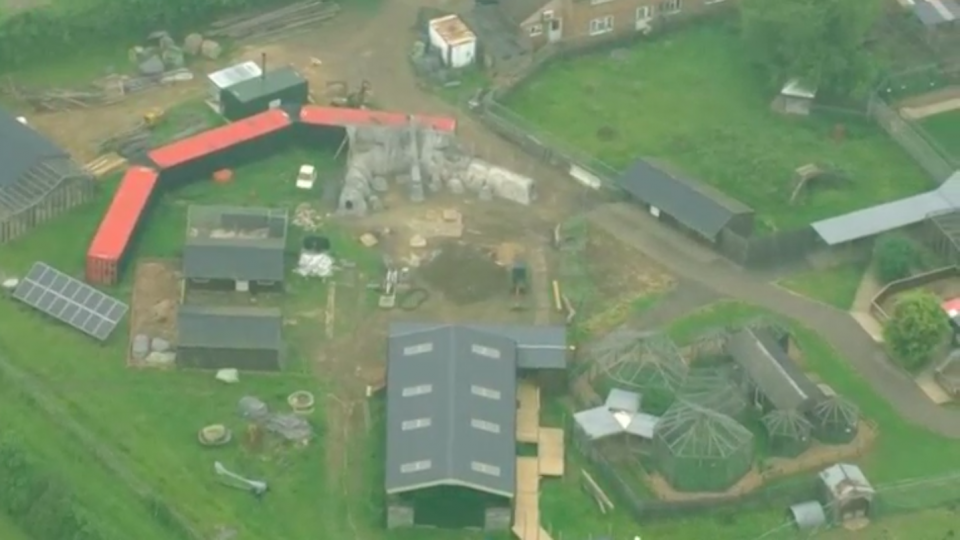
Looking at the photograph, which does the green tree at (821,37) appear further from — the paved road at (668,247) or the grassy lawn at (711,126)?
the paved road at (668,247)

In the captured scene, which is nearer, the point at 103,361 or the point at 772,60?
the point at 103,361

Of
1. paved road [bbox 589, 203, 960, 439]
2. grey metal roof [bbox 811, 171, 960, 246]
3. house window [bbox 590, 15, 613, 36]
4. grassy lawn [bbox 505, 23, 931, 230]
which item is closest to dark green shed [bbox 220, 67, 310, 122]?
grassy lawn [bbox 505, 23, 931, 230]

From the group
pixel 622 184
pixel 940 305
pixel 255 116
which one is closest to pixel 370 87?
pixel 255 116

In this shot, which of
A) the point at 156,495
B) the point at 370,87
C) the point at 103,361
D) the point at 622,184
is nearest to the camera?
the point at 156,495

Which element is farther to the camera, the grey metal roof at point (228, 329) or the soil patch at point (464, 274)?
the soil patch at point (464, 274)

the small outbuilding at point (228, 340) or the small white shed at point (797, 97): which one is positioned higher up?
the small outbuilding at point (228, 340)

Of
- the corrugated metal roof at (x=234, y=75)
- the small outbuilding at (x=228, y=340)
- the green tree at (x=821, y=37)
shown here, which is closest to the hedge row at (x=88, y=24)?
the corrugated metal roof at (x=234, y=75)

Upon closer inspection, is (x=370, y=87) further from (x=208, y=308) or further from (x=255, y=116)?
(x=208, y=308)
